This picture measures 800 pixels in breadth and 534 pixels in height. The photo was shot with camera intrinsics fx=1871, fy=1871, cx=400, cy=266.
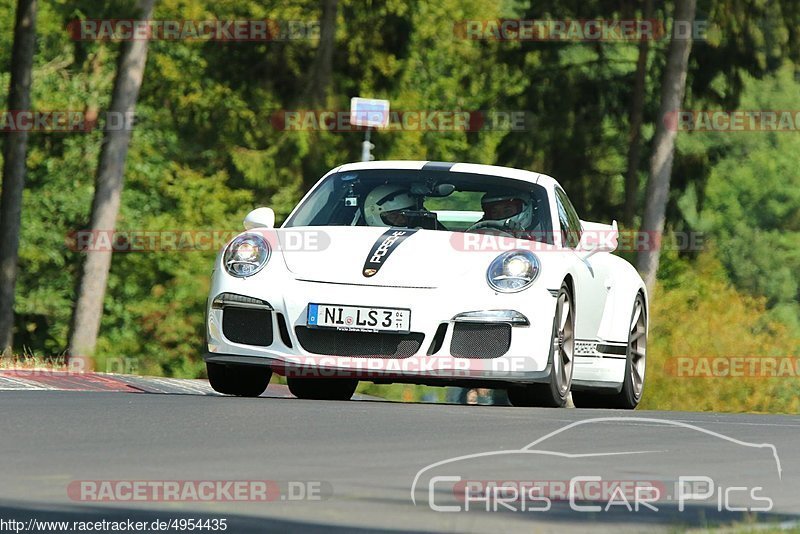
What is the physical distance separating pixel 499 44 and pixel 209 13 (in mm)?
11323

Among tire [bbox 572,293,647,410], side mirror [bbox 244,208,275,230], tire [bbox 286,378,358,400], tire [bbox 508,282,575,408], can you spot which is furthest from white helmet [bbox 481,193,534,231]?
tire [bbox 286,378,358,400]

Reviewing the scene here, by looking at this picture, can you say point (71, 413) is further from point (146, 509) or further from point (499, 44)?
point (499, 44)

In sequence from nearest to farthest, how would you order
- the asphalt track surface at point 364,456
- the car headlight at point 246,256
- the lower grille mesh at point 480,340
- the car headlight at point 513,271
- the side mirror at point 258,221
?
the asphalt track surface at point 364,456, the lower grille mesh at point 480,340, the car headlight at point 513,271, the car headlight at point 246,256, the side mirror at point 258,221

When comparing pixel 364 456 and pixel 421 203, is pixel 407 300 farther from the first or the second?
pixel 364 456

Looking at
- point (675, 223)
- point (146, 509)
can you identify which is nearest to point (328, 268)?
point (146, 509)

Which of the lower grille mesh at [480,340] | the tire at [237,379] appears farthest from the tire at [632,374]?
the tire at [237,379]

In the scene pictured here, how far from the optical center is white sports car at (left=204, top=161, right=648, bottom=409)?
1059 centimetres

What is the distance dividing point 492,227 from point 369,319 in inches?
58.9

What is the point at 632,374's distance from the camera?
13.3 metres

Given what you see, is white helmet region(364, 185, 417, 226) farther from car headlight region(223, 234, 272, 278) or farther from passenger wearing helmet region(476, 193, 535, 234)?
car headlight region(223, 234, 272, 278)

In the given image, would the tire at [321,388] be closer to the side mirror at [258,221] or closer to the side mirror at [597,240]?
the side mirror at [258,221]

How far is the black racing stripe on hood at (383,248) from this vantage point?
1066 centimetres

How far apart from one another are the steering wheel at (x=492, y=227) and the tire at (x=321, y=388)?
5.87 feet

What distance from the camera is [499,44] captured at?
4247 cm
